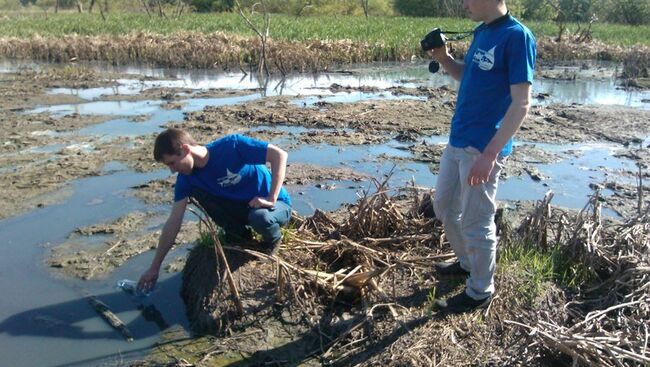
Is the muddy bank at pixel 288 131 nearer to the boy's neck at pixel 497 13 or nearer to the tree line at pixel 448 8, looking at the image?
the boy's neck at pixel 497 13

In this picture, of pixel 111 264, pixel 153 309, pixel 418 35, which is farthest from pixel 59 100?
pixel 418 35

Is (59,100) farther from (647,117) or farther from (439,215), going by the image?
(647,117)

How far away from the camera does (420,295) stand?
155 inches

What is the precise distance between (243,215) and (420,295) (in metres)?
1.34

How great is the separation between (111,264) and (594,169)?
6117 mm

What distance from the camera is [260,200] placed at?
399cm

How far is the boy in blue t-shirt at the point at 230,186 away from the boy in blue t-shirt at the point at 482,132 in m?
1.15

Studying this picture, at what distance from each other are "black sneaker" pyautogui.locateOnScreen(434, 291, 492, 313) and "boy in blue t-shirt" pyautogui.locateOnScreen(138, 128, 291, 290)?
1256 millimetres

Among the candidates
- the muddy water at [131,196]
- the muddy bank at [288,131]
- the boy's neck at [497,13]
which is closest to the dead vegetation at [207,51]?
the muddy water at [131,196]

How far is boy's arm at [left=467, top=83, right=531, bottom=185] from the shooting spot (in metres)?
3.04

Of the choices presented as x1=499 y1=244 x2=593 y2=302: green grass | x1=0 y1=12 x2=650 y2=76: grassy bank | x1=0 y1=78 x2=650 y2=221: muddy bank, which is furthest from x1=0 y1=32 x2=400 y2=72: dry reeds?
x1=499 y1=244 x2=593 y2=302: green grass

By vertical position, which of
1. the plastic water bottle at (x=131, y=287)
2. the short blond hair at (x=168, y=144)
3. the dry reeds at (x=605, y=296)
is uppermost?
the short blond hair at (x=168, y=144)

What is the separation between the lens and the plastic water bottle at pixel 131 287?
4326 mm

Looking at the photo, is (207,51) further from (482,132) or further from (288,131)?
(482,132)
